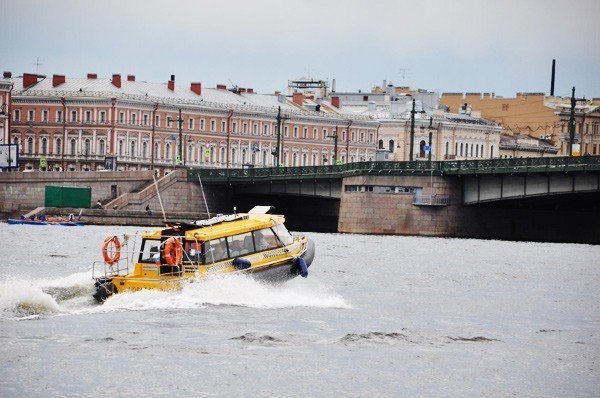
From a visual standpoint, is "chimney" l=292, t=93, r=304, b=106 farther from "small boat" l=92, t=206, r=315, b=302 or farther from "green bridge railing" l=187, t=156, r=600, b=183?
"small boat" l=92, t=206, r=315, b=302

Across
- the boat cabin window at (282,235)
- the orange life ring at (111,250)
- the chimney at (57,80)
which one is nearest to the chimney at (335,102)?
the chimney at (57,80)

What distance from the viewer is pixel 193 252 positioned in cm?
3416

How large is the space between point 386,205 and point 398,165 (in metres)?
2.24

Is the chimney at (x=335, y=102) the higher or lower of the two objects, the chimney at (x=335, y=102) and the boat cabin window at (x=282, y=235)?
the higher

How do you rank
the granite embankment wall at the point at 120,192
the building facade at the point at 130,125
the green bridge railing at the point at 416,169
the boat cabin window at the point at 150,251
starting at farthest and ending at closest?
the building facade at the point at 130,125
the granite embankment wall at the point at 120,192
the green bridge railing at the point at 416,169
the boat cabin window at the point at 150,251

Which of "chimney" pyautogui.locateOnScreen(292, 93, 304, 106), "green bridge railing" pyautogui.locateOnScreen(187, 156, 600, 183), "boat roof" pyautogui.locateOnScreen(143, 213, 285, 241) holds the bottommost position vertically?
"boat roof" pyautogui.locateOnScreen(143, 213, 285, 241)

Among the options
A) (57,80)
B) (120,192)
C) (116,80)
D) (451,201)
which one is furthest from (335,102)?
(451,201)

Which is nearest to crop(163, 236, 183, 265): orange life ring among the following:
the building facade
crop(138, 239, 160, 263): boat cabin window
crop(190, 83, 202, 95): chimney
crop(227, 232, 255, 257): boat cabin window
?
crop(138, 239, 160, 263): boat cabin window

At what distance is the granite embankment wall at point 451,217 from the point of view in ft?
258

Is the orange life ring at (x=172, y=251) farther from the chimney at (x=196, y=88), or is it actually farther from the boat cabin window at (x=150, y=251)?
the chimney at (x=196, y=88)

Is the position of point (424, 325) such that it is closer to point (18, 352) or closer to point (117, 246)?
point (117, 246)

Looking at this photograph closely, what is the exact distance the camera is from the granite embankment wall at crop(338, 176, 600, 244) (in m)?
78.7

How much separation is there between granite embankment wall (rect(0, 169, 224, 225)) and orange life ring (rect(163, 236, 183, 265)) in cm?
5227

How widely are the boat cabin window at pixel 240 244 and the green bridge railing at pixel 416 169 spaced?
125 feet
